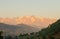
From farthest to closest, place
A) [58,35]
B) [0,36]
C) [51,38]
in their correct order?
[0,36] < [51,38] < [58,35]

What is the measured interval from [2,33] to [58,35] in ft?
175

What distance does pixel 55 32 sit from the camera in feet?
82.7

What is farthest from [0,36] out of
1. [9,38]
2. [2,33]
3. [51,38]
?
[51,38]

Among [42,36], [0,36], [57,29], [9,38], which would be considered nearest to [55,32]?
[57,29]

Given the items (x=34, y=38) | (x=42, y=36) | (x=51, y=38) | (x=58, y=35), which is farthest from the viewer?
(x=34, y=38)

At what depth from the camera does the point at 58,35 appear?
80.7 feet

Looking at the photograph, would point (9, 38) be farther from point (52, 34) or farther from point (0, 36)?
point (52, 34)

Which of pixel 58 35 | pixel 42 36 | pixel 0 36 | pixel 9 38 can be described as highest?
pixel 9 38

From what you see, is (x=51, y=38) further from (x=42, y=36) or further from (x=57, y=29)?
(x=42, y=36)

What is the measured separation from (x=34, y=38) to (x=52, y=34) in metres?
14.6

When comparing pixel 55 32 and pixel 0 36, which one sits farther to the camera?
pixel 0 36

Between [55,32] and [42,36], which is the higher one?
[42,36]

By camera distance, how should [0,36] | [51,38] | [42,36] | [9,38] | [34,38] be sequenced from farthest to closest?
1. [9,38]
2. [0,36]
3. [34,38]
4. [42,36]
5. [51,38]

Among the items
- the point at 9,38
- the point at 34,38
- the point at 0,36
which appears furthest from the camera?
the point at 9,38
